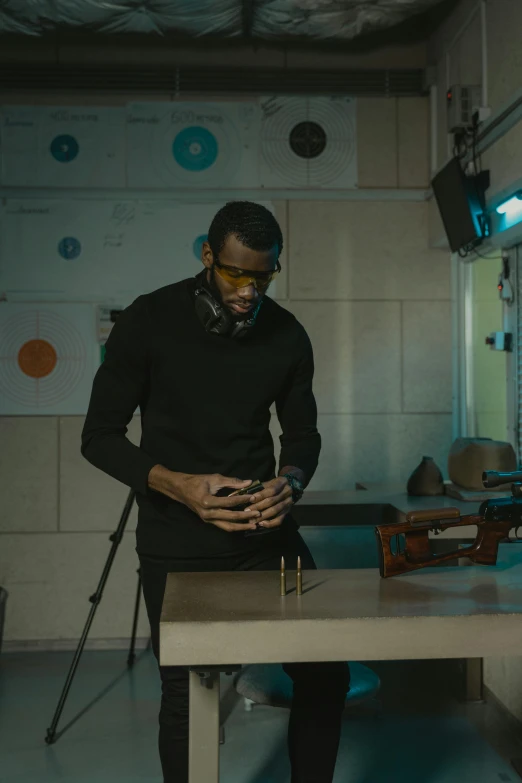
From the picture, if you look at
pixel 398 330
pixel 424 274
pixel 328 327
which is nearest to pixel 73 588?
pixel 328 327

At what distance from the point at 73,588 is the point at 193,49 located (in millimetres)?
2803

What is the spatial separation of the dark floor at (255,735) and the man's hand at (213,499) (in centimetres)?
130

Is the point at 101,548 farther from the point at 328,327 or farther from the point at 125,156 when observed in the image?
the point at 125,156

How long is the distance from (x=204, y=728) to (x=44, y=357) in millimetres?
3058

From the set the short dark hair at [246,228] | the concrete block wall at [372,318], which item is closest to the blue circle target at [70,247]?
the concrete block wall at [372,318]

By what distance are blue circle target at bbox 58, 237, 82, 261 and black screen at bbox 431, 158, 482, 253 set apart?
5.83 ft

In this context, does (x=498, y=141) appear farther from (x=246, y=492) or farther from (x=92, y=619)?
(x=92, y=619)

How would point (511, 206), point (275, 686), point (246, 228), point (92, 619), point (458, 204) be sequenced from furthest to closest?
point (458, 204), point (92, 619), point (511, 206), point (275, 686), point (246, 228)

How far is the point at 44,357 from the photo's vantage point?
4.26 m

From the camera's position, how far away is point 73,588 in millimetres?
4266

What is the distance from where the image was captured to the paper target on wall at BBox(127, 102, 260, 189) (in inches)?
168

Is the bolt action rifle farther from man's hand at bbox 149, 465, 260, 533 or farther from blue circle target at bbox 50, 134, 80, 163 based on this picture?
blue circle target at bbox 50, 134, 80, 163

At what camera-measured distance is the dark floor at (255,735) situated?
9.02 feet

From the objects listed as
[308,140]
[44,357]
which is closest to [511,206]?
[308,140]
